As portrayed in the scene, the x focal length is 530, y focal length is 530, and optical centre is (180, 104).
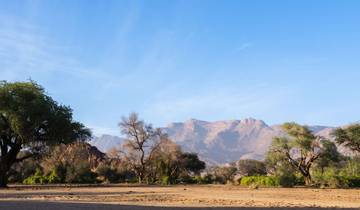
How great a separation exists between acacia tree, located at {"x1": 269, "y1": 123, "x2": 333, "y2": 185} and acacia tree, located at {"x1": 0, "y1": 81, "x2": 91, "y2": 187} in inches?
1106

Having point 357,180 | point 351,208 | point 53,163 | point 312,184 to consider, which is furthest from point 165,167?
point 351,208

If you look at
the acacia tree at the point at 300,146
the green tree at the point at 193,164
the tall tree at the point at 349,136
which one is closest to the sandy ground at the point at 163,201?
the acacia tree at the point at 300,146

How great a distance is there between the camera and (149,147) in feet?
233

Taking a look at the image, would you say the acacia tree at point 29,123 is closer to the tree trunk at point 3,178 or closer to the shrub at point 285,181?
the tree trunk at point 3,178

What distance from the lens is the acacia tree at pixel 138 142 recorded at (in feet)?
226

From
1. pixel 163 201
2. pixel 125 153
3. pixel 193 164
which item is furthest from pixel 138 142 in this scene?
pixel 163 201

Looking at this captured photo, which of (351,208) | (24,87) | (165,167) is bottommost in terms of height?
(351,208)

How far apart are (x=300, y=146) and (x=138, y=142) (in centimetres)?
2073

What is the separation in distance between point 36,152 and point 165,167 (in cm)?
2254

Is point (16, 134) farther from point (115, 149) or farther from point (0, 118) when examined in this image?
point (115, 149)

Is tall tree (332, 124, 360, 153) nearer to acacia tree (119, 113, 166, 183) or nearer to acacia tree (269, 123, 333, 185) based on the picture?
acacia tree (269, 123, 333, 185)

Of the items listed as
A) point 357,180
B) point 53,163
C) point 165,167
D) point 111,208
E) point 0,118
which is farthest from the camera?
point 165,167

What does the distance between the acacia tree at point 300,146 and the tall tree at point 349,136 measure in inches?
171

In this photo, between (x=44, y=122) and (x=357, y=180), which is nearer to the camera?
(x=44, y=122)
